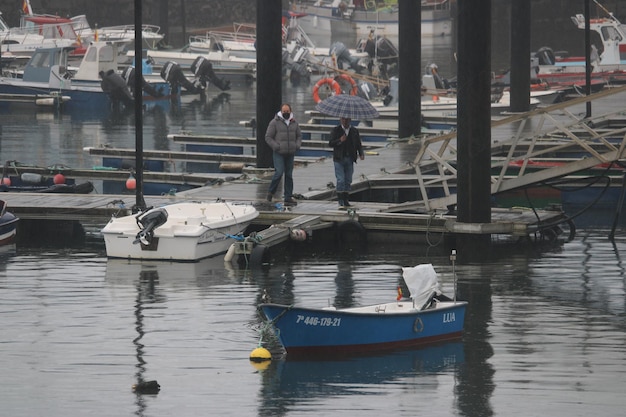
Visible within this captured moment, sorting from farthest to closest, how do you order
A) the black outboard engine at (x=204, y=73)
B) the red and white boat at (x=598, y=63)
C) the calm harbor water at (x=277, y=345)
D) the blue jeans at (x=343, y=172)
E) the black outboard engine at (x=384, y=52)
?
the black outboard engine at (x=384, y=52)
the black outboard engine at (x=204, y=73)
the red and white boat at (x=598, y=63)
the blue jeans at (x=343, y=172)
the calm harbor water at (x=277, y=345)

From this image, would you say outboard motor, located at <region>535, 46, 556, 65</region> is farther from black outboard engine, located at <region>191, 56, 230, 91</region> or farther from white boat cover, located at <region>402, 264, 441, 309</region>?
white boat cover, located at <region>402, 264, 441, 309</region>

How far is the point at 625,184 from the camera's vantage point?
26.7 metres

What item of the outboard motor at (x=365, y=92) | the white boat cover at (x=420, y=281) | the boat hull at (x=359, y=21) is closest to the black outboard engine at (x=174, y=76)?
the outboard motor at (x=365, y=92)

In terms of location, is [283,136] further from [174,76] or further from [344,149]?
[174,76]

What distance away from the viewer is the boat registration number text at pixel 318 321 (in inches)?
656

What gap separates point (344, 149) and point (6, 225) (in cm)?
611

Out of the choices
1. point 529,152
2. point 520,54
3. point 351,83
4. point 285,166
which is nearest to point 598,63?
point 351,83

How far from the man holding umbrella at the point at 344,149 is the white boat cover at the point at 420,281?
8576 millimetres

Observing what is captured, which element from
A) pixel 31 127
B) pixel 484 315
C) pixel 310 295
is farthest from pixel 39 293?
pixel 31 127

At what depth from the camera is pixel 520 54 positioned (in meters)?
43.6

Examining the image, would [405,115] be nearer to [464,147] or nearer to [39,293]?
[464,147]

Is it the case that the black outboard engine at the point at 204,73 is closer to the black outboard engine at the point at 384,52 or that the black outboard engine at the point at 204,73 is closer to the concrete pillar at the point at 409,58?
the black outboard engine at the point at 384,52

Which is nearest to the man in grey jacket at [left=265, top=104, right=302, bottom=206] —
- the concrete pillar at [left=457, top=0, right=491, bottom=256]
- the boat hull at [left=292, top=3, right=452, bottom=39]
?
the concrete pillar at [left=457, top=0, right=491, bottom=256]

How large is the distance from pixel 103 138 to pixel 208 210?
93.8ft
